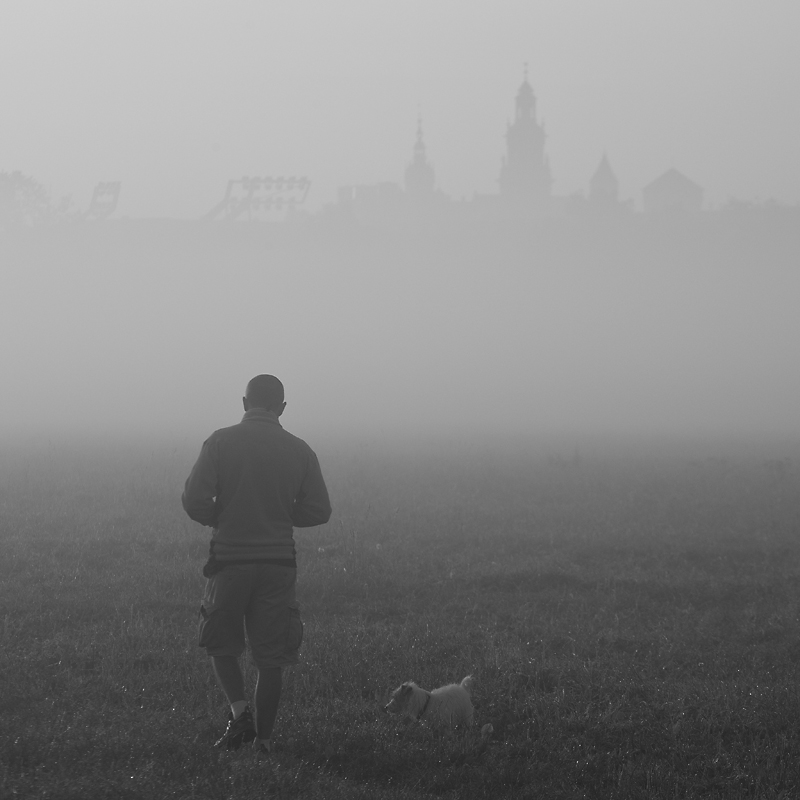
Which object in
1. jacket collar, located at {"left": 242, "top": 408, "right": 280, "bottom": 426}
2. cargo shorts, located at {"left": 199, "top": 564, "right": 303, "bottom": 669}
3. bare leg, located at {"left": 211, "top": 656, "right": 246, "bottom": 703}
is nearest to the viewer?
cargo shorts, located at {"left": 199, "top": 564, "right": 303, "bottom": 669}

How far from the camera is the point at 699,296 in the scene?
10281 cm

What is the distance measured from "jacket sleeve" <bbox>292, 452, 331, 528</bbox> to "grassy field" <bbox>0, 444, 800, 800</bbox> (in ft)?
4.28

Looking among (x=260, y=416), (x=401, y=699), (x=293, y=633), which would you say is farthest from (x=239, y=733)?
(x=260, y=416)

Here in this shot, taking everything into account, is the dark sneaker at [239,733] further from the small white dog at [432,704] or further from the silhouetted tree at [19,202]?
the silhouetted tree at [19,202]

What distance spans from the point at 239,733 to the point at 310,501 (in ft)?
4.47

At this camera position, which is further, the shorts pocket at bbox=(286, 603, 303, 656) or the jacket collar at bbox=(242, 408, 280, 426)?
the jacket collar at bbox=(242, 408, 280, 426)

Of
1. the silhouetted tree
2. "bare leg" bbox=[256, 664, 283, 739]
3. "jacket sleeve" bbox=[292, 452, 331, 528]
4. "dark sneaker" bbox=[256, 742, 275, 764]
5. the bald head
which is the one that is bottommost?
"dark sneaker" bbox=[256, 742, 275, 764]

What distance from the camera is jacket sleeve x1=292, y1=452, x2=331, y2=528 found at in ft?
20.2

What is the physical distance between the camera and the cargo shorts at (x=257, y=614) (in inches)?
230

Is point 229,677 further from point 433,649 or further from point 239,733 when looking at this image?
point 433,649

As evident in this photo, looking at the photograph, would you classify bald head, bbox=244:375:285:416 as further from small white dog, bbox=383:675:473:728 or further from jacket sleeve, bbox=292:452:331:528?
small white dog, bbox=383:675:473:728

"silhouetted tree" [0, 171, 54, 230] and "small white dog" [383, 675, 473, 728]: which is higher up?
"silhouetted tree" [0, 171, 54, 230]

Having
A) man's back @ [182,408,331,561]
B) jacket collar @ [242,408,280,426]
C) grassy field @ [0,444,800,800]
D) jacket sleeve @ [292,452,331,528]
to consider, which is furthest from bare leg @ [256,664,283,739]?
jacket collar @ [242,408,280,426]

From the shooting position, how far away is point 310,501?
6.16m
